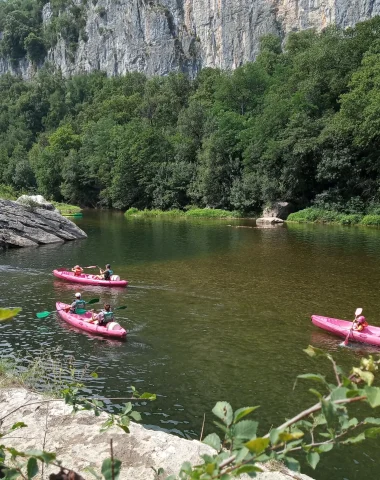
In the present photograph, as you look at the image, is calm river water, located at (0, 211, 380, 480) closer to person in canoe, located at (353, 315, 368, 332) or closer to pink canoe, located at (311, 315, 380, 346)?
pink canoe, located at (311, 315, 380, 346)

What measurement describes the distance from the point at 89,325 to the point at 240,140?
39654mm

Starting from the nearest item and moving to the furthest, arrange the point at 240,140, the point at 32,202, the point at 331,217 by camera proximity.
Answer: the point at 32,202, the point at 331,217, the point at 240,140

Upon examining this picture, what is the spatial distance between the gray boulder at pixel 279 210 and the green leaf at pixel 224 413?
136ft

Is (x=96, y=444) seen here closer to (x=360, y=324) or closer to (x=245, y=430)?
(x=245, y=430)

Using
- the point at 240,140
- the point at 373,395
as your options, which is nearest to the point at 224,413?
the point at 373,395

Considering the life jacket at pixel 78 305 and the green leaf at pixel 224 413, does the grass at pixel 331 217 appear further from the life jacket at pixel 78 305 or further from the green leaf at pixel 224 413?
the green leaf at pixel 224 413

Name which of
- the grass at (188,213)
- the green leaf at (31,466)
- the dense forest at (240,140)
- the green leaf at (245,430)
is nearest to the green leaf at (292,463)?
the green leaf at (245,430)

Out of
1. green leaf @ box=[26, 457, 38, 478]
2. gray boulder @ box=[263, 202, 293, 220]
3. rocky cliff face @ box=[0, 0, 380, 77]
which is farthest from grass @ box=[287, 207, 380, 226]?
green leaf @ box=[26, 457, 38, 478]

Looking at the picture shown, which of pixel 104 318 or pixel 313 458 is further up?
→ pixel 313 458

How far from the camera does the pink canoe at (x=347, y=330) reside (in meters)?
11.4

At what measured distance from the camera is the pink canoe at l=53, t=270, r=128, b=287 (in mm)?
17281

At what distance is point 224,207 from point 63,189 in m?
25.5

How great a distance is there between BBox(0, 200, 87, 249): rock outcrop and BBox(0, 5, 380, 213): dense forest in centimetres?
2035

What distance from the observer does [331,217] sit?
130ft
